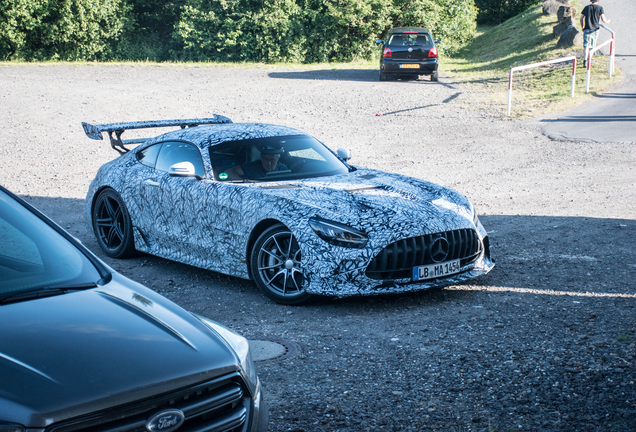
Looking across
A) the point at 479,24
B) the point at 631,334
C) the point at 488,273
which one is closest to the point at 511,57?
the point at 488,273

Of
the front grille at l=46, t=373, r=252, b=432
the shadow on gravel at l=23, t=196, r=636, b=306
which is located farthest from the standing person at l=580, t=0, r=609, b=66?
the front grille at l=46, t=373, r=252, b=432

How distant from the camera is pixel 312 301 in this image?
236 inches

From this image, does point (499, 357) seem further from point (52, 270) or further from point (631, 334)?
point (52, 270)

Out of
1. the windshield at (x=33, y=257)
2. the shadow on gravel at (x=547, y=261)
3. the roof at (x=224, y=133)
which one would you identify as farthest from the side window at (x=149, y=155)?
the windshield at (x=33, y=257)

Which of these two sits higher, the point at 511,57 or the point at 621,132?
the point at 511,57

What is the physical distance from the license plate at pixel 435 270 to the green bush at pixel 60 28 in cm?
3694

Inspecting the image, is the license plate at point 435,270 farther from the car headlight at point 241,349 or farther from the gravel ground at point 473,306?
the car headlight at point 241,349

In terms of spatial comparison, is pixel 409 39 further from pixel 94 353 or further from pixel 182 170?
pixel 94 353

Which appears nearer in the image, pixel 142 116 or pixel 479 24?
pixel 142 116

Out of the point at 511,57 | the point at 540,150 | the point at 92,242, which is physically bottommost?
the point at 92,242

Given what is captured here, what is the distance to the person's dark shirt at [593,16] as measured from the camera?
68.0 ft

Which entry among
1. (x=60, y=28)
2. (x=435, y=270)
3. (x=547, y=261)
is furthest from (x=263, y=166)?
(x=60, y=28)

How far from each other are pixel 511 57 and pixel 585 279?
78.7 feet

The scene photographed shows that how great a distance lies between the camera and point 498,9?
193ft
